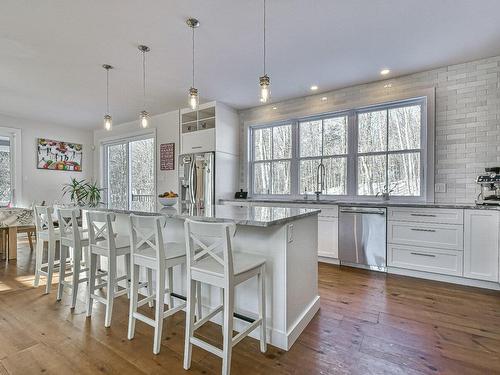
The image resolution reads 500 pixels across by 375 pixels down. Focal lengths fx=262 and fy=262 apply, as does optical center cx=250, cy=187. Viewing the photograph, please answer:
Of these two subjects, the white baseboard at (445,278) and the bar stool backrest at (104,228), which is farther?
the white baseboard at (445,278)

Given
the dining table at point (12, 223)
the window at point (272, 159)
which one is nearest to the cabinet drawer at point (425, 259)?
the window at point (272, 159)

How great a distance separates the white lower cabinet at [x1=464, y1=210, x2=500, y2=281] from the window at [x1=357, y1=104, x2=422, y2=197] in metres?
0.83

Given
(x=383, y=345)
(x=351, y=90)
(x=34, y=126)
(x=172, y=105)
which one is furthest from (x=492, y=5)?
(x=34, y=126)

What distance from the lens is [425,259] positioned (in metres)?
3.20

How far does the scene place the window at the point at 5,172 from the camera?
561cm

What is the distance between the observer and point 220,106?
192 inches

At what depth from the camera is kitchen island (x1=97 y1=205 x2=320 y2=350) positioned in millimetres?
1839

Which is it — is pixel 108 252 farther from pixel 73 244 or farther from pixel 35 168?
pixel 35 168

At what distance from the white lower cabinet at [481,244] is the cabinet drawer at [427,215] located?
89mm

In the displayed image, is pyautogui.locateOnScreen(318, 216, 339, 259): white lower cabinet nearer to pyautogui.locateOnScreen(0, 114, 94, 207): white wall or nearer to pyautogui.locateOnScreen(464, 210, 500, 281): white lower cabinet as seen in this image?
pyautogui.locateOnScreen(464, 210, 500, 281): white lower cabinet

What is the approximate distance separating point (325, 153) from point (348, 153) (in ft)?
1.28

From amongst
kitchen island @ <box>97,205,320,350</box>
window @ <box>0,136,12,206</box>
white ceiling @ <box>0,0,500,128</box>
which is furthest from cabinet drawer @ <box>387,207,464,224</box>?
window @ <box>0,136,12,206</box>

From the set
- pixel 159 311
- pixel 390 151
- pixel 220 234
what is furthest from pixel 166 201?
pixel 390 151

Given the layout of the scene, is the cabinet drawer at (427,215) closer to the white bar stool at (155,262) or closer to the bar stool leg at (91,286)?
the white bar stool at (155,262)
